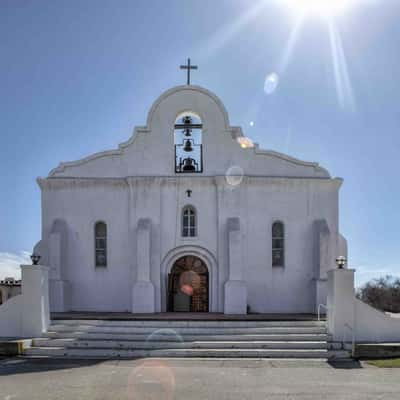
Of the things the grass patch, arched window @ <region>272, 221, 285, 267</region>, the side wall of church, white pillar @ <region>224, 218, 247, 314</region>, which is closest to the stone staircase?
the grass patch

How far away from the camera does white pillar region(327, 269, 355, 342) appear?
45.0 ft

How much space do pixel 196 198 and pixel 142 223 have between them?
8.49 ft

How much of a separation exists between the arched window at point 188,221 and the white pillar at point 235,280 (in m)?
1.69

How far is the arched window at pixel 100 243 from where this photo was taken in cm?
1909

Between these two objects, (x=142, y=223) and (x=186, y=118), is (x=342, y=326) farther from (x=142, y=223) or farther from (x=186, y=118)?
(x=186, y=118)

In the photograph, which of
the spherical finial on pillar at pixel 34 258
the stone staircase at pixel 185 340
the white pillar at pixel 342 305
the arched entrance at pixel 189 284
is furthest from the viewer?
the arched entrance at pixel 189 284

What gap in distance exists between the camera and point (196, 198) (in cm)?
1895

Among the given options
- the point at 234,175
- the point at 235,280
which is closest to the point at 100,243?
the point at 235,280

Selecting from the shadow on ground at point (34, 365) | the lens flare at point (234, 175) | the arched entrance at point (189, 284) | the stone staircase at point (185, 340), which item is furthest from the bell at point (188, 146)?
the shadow on ground at point (34, 365)

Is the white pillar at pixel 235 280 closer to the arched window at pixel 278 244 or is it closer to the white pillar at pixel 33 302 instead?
the arched window at pixel 278 244

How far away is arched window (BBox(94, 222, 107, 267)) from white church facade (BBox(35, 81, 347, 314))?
4cm

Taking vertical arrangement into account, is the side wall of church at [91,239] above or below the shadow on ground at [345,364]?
above

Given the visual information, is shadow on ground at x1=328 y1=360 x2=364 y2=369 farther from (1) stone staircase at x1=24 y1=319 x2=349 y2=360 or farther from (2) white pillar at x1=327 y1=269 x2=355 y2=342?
(2) white pillar at x1=327 y1=269 x2=355 y2=342

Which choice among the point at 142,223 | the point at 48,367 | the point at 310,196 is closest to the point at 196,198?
the point at 142,223
